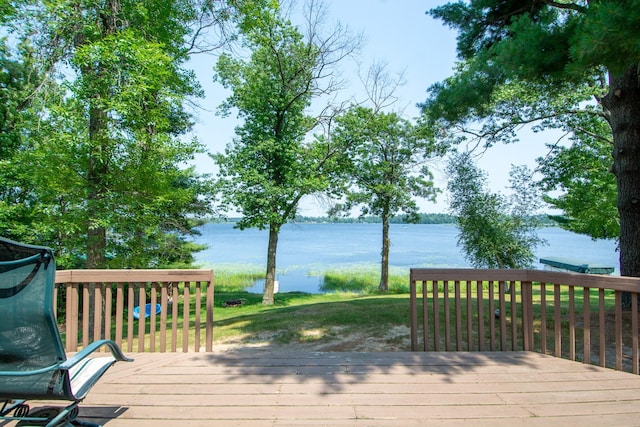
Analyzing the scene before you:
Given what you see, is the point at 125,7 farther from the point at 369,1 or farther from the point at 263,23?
the point at 369,1

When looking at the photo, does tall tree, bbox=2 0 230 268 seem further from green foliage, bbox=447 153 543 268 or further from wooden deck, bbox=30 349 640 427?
green foliage, bbox=447 153 543 268

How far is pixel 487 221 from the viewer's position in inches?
423

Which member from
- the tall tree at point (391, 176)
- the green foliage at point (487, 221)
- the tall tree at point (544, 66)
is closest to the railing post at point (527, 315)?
the tall tree at point (544, 66)

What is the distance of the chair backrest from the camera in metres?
1.81

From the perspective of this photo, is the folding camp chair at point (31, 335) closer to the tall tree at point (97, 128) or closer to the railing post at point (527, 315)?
the railing post at point (527, 315)

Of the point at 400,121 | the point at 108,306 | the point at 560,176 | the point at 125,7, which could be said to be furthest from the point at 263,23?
the point at 560,176

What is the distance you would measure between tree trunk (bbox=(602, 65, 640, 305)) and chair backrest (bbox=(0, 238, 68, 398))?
22.3 ft

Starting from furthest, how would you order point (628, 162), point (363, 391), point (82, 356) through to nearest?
point (628, 162) < point (363, 391) < point (82, 356)

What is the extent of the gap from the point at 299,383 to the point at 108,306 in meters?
1.90

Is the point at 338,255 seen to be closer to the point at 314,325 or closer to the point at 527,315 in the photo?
the point at 314,325

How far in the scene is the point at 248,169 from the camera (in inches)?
490

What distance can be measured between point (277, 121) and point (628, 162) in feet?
32.7

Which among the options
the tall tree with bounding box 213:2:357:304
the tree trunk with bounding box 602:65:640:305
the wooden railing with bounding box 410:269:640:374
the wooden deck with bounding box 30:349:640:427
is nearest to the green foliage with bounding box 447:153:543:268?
the tall tree with bounding box 213:2:357:304

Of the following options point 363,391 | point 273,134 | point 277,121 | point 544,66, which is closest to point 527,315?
point 363,391
